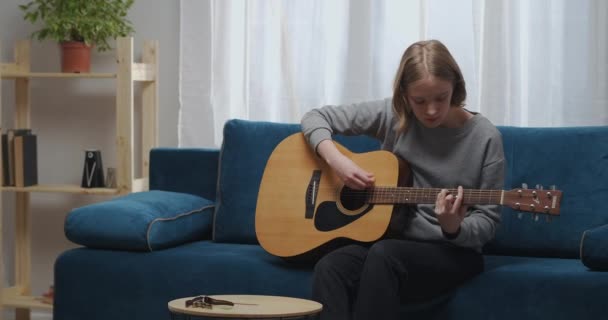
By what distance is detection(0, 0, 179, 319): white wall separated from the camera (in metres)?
3.87

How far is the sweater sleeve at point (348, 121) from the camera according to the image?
104 inches

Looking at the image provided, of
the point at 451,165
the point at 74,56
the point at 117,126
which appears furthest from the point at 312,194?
the point at 74,56

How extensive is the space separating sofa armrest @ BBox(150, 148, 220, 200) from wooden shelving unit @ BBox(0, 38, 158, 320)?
292 mm

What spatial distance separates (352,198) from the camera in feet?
8.23

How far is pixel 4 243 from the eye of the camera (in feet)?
13.0

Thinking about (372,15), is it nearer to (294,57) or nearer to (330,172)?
(294,57)

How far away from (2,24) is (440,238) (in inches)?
91.1

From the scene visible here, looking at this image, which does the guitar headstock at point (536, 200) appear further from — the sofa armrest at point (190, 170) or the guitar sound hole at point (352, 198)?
the sofa armrest at point (190, 170)

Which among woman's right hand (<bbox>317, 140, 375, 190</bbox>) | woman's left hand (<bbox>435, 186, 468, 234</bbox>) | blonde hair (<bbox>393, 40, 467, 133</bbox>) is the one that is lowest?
woman's left hand (<bbox>435, 186, 468, 234</bbox>)

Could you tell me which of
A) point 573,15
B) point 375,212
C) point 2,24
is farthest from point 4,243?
point 573,15

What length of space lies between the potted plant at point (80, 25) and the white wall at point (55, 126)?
200 millimetres

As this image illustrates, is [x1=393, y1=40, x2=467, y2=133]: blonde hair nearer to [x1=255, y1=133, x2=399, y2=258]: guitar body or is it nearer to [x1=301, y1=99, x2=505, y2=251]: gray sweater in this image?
[x1=301, y1=99, x2=505, y2=251]: gray sweater

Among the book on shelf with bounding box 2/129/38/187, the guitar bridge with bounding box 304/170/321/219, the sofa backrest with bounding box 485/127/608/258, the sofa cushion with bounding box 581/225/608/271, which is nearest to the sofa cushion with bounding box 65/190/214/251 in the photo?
the guitar bridge with bounding box 304/170/321/219

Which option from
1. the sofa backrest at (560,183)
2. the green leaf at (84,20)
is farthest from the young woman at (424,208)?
the green leaf at (84,20)
